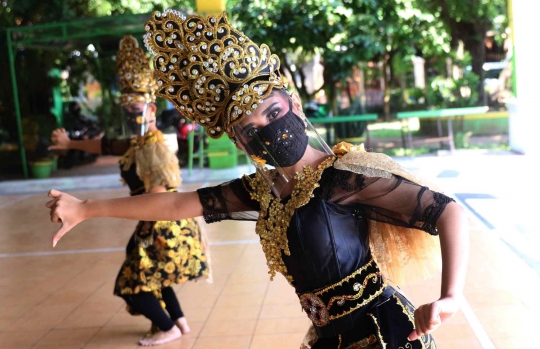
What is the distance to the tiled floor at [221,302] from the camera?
4.31 m

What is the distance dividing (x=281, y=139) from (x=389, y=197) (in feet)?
1.12

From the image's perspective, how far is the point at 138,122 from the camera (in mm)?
4312

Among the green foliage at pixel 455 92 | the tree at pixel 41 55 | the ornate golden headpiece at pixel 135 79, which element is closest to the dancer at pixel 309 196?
the ornate golden headpiece at pixel 135 79

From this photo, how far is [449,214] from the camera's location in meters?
1.81

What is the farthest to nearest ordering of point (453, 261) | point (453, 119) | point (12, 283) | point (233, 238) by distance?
point (453, 119), point (233, 238), point (12, 283), point (453, 261)

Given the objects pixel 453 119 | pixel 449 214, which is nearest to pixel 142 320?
pixel 449 214

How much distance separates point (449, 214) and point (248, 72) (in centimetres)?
67

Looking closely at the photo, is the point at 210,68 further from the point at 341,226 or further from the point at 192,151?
the point at 192,151

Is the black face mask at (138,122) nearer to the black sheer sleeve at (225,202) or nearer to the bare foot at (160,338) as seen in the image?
the bare foot at (160,338)

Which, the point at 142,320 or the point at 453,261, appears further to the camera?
the point at 142,320

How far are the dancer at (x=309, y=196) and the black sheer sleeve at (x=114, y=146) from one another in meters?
2.31

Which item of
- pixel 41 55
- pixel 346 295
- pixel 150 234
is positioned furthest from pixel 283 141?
pixel 41 55

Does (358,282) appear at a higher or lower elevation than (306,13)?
lower

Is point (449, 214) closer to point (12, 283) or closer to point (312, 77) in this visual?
point (12, 283)
